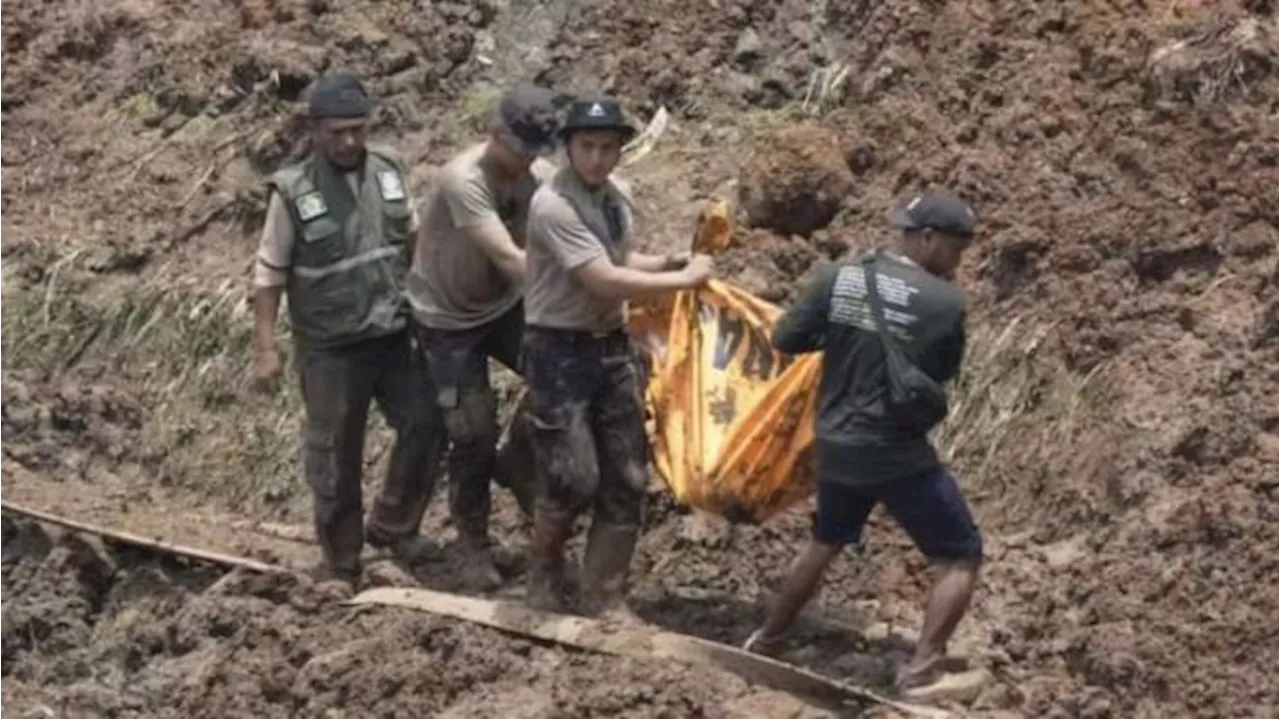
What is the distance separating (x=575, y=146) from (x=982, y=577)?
75.3 inches

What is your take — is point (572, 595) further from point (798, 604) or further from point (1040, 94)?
point (1040, 94)

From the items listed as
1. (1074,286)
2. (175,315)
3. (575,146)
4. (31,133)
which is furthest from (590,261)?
(31,133)

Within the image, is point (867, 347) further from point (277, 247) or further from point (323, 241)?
point (277, 247)

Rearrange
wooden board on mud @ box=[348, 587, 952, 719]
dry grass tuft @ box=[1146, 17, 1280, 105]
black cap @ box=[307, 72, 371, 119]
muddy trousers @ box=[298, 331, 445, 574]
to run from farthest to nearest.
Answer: dry grass tuft @ box=[1146, 17, 1280, 105]
muddy trousers @ box=[298, 331, 445, 574]
black cap @ box=[307, 72, 371, 119]
wooden board on mud @ box=[348, 587, 952, 719]

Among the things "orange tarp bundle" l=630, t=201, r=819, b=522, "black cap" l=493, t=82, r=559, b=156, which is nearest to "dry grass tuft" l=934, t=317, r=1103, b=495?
"orange tarp bundle" l=630, t=201, r=819, b=522

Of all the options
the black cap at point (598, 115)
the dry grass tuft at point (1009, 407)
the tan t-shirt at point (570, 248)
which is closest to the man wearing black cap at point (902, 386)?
the tan t-shirt at point (570, 248)

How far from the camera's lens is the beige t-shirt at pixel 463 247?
35.0 feet

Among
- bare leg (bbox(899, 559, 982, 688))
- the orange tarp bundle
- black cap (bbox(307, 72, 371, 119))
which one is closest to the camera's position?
bare leg (bbox(899, 559, 982, 688))

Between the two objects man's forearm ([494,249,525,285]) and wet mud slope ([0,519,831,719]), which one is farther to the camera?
man's forearm ([494,249,525,285])

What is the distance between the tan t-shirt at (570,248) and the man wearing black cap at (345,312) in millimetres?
816

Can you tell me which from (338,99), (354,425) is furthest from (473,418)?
(338,99)

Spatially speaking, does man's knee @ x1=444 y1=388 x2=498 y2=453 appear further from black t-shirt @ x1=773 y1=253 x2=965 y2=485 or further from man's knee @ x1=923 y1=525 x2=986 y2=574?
man's knee @ x1=923 y1=525 x2=986 y2=574

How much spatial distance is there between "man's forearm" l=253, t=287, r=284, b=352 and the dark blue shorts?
2.04 metres

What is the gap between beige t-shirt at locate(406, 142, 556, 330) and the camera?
10.7m
